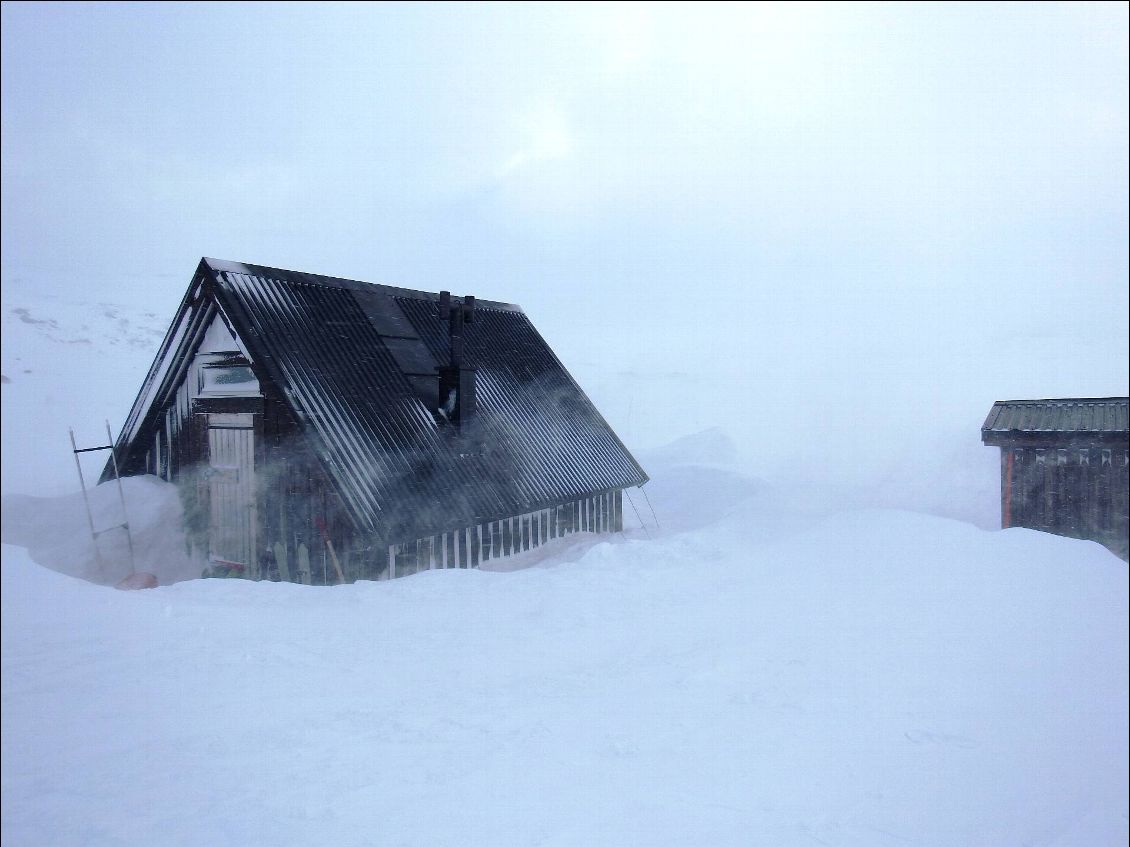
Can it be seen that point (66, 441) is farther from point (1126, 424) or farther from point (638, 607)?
point (1126, 424)

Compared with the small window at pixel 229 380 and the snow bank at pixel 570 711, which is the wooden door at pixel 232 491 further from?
the snow bank at pixel 570 711

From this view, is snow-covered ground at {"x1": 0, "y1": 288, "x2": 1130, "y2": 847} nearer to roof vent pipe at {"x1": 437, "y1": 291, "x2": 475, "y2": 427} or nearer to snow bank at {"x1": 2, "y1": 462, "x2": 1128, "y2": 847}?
snow bank at {"x1": 2, "y1": 462, "x2": 1128, "y2": 847}

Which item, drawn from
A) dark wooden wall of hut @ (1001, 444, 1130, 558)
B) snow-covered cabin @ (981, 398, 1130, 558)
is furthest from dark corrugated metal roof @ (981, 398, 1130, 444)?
dark wooden wall of hut @ (1001, 444, 1130, 558)

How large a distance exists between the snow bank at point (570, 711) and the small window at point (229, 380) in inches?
136

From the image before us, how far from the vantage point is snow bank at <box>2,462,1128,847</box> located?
17.0 feet

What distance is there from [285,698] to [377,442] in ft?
20.9

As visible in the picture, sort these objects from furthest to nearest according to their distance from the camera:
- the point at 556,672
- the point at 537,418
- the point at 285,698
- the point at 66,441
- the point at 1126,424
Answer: the point at 66,441 → the point at 537,418 → the point at 1126,424 → the point at 556,672 → the point at 285,698

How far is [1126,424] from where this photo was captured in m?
12.5

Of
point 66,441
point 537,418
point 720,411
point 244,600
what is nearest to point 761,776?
point 244,600

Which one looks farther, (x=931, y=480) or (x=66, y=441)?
(x=931, y=480)

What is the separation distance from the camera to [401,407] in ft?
45.2

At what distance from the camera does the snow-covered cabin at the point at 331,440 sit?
11.9 m

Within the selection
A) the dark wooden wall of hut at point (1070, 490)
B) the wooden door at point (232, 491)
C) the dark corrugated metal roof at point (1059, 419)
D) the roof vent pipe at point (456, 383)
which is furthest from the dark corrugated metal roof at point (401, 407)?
the dark wooden wall of hut at point (1070, 490)

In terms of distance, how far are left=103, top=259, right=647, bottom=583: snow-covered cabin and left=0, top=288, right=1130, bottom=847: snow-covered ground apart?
1.24 m
